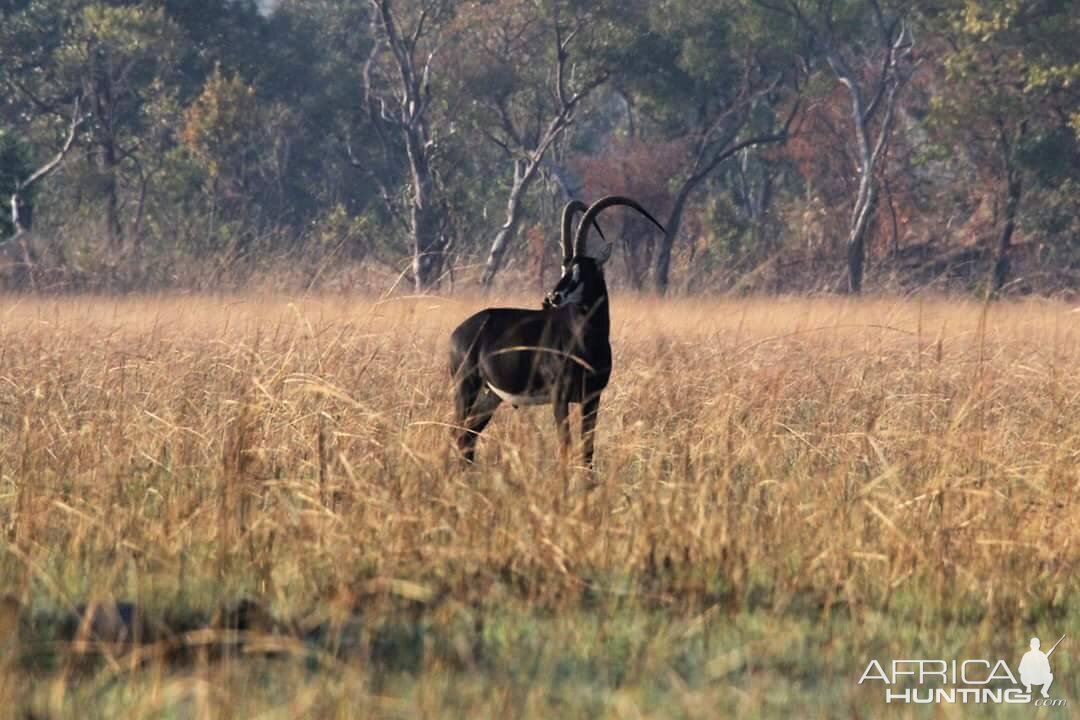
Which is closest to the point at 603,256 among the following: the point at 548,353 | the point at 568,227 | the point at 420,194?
the point at 568,227

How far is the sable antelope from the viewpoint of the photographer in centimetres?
662

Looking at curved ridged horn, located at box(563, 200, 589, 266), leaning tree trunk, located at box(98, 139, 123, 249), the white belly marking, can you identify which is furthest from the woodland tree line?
the white belly marking

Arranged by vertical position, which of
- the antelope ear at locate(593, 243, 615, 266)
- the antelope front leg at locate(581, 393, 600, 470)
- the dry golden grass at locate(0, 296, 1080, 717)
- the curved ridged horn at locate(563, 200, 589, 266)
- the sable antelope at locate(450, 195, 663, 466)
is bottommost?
the dry golden grass at locate(0, 296, 1080, 717)

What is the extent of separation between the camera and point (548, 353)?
6.71 m

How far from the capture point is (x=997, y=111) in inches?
1096

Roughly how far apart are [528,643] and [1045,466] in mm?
2428

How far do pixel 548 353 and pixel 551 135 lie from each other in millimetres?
23155

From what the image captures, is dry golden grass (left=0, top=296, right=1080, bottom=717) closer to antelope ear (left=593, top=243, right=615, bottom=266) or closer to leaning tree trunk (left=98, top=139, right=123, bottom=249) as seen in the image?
antelope ear (left=593, top=243, right=615, bottom=266)

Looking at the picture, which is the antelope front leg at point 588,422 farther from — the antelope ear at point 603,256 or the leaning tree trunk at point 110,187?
the leaning tree trunk at point 110,187

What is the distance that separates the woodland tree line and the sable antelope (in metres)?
18.6

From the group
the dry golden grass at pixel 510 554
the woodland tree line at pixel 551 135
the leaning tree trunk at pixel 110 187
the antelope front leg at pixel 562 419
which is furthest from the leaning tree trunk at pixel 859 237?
the antelope front leg at pixel 562 419

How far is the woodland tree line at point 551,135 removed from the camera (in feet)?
94.1

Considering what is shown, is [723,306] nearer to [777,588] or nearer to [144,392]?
[144,392]

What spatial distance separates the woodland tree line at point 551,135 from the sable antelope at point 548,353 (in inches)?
730
